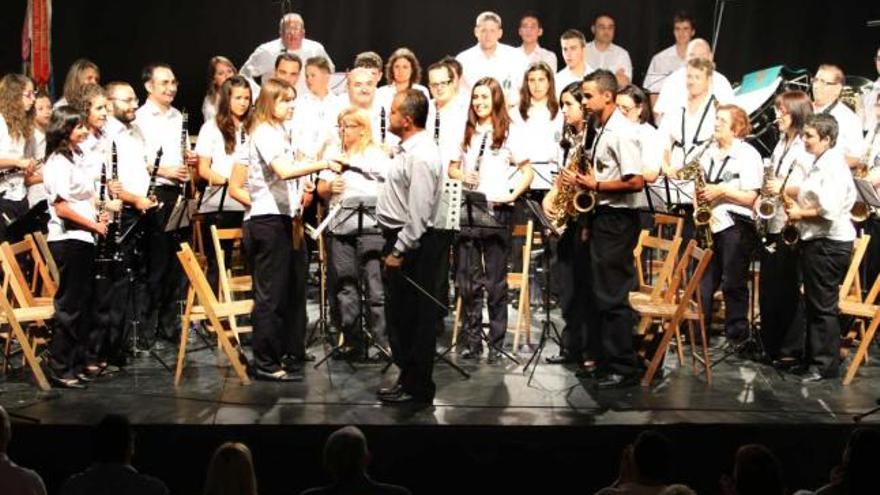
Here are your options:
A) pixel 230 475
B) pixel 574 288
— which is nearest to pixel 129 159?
pixel 574 288

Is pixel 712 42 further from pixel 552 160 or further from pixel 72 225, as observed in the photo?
pixel 72 225

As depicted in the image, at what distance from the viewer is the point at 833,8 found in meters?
11.9

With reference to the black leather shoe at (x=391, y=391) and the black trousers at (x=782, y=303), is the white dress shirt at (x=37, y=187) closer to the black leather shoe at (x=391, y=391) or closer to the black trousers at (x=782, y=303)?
the black leather shoe at (x=391, y=391)

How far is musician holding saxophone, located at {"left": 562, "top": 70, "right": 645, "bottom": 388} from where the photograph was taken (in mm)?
6879

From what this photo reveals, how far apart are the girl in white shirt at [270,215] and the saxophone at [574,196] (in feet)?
4.78

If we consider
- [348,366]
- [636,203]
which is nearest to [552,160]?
[636,203]

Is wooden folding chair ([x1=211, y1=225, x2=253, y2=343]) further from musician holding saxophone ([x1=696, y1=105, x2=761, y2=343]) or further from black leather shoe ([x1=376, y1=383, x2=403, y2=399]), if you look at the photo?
musician holding saxophone ([x1=696, y1=105, x2=761, y2=343])

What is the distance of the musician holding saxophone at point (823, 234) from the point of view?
24.1 ft

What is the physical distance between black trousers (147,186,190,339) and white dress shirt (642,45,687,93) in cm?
467

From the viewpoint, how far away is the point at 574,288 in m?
7.59

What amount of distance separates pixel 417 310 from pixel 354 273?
1127 millimetres

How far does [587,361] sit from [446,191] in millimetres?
1545

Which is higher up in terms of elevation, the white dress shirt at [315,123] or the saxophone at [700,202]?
the white dress shirt at [315,123]

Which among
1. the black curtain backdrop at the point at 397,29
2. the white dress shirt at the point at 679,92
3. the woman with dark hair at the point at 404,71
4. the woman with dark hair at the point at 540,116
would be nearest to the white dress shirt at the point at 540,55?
the black curtain backdrop at the point at 397,29
